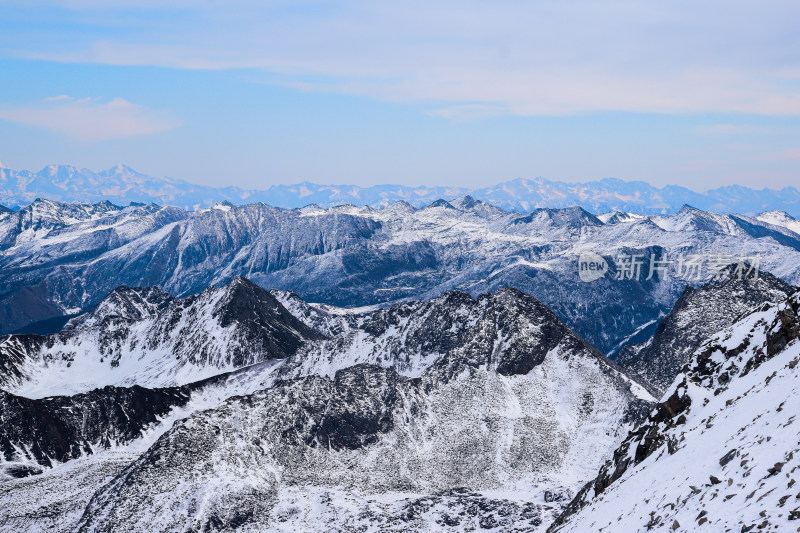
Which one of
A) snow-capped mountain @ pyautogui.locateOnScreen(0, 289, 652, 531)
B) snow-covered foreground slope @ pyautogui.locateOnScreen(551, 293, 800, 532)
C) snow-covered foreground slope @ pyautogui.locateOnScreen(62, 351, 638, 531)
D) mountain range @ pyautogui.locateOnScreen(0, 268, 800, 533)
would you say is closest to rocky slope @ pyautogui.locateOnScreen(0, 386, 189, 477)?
mountain range @ pyautogui.locateOnScreen(0, 268, 800, 533)

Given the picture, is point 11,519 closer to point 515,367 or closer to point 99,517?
point 99,517

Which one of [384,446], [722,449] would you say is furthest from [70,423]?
[722,449]

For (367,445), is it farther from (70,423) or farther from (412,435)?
(70,423)

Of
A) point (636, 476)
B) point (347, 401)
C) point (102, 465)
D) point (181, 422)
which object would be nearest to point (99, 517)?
point (181, 422)

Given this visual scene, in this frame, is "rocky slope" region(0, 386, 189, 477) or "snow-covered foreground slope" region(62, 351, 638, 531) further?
"rocky slope" region(0, 386, 189, 477)

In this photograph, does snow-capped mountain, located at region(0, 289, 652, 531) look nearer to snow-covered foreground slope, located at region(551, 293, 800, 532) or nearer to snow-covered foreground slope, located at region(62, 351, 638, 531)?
snow-covered foreground slope, located at region(62, 351, 638, 531)

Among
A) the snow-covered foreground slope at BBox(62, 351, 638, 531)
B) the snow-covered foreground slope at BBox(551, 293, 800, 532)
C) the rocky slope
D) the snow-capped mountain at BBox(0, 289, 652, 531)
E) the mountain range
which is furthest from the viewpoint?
the rocky slope

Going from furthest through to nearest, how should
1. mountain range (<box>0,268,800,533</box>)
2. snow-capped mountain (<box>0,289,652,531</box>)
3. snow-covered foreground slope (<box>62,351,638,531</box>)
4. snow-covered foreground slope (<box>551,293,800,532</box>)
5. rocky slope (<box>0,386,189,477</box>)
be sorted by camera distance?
rocky slope (<box>0,386,189,477</box>) < snow-capped mountain (<box>0,289,652,531</box>) < snow-covered foreground slope (<box>62,351,638,531</box>) < mountain range (<box>0,268,800,533</box>) < snow-covered foreground slope (<box>551,293,800,532</box>)
